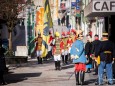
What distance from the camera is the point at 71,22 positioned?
6444 centimetres

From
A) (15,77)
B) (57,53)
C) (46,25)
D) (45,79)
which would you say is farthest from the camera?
(46,25)

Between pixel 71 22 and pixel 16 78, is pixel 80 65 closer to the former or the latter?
pixel 16 78

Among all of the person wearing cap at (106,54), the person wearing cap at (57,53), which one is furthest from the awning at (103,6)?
the person wearing cap at (57,53)

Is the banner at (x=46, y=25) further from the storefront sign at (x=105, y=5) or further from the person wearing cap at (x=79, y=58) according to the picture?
the person wearing cap at (x=79, y=58)

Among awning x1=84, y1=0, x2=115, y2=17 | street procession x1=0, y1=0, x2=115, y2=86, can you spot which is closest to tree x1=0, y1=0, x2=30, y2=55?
street procession x1=0, y1=0, x2=115, y2=86

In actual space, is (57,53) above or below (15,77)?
above

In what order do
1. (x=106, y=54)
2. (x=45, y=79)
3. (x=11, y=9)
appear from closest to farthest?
(x=106, y=54)
(x=45, y=79)
(x=11, y=9)

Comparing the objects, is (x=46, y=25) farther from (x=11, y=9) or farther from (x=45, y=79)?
(x=45, y=79)

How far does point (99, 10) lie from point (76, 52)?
1.65 metres

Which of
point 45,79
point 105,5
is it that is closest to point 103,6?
point 105,5

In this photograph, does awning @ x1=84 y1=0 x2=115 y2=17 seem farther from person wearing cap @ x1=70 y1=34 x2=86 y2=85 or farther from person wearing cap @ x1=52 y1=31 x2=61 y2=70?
person wearing cap @ x1=52 y1=31 x2=61 y2=70

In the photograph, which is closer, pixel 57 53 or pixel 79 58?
pixel 79 58

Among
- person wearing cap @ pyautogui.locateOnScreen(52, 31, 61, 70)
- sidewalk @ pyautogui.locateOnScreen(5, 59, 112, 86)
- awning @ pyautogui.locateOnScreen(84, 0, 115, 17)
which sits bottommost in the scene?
sidewalk @ pyautogui.locateOnScreen(5, 59, 112, 86)

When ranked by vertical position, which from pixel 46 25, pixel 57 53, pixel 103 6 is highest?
pixel 103 6
